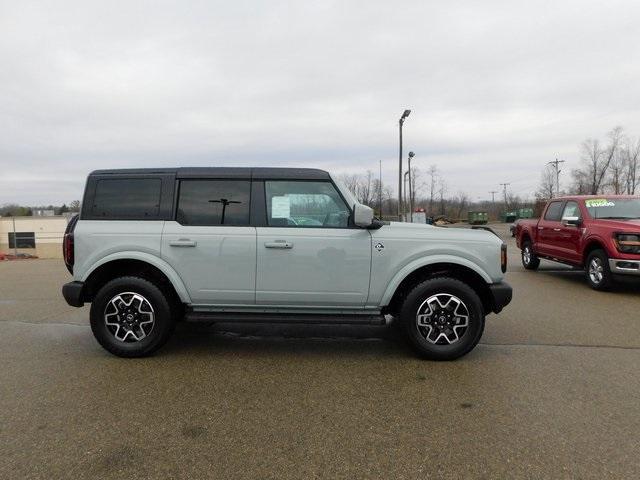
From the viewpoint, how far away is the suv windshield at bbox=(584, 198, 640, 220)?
8.30 meters

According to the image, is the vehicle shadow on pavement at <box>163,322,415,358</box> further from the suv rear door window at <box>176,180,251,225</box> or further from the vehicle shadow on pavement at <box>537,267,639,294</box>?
the vehicle shadow on pavement at <box>537,267,639,294</box>

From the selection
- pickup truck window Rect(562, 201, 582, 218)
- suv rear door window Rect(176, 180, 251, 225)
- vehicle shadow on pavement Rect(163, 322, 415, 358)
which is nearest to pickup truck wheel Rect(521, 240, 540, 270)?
pickup truck window Rect(562, 201, 582, 218)

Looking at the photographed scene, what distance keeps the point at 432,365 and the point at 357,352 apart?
0.78 m

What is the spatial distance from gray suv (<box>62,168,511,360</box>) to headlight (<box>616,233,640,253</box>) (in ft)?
14.8

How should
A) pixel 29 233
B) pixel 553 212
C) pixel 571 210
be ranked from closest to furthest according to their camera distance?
pixel 571 210, pixel 553 212, pixel 29 233

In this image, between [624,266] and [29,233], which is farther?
[29,233]

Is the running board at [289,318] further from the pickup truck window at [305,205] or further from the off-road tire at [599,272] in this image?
the off-road tire at [599,272]

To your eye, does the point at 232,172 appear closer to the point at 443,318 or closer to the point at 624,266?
the point at 443,318

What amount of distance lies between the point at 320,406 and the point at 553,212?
8670 millimetres

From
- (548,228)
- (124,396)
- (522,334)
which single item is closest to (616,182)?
(548,228)

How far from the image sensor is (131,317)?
4348 mm

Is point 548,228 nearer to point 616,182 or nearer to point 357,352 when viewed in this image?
point 357,352

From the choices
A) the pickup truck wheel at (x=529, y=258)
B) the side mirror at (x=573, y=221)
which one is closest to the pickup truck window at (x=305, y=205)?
the side mirror at (x=573, y=221)

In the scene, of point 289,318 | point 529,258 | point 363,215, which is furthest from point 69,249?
point 529,258
